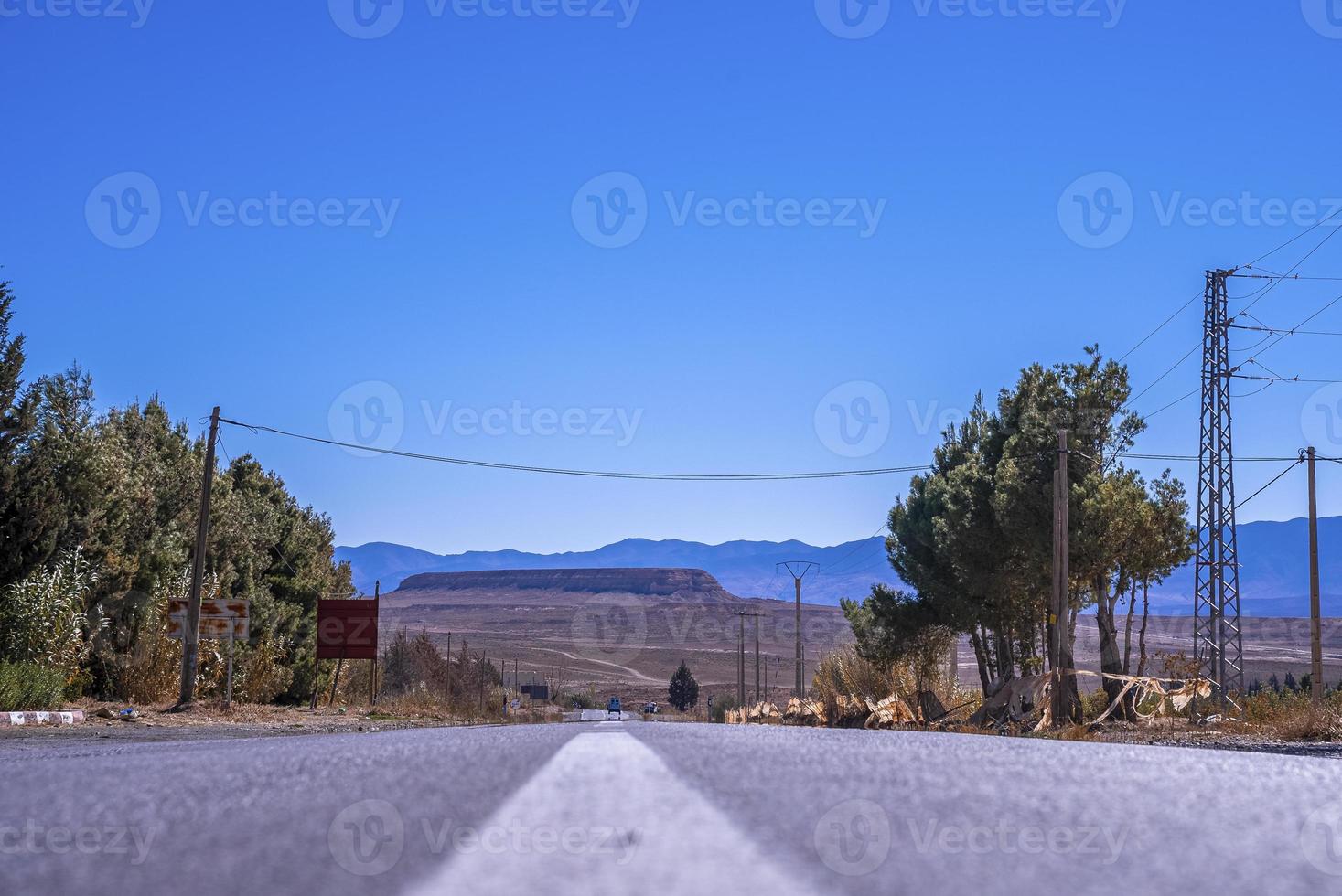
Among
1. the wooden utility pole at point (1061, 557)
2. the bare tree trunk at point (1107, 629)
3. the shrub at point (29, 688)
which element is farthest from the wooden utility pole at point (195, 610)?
the bare tree trunk at point (1107, 629)

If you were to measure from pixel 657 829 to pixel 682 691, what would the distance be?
146982mm

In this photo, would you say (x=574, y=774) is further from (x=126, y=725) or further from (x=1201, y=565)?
(x=1201, y=565)

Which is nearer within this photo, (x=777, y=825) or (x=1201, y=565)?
(x=777, y=825)

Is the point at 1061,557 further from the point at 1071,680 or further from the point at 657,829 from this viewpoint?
the point at 657,829

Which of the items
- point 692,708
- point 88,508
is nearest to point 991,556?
point 88,508

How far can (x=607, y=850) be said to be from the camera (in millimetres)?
2051

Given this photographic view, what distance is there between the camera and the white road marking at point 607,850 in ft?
5.75

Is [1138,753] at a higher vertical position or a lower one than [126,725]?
higher

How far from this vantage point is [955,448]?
4894 centimetres

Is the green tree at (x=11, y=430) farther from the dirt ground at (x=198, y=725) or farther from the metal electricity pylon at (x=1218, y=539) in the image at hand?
the metal electricity pylon at (x=1218, y=539)

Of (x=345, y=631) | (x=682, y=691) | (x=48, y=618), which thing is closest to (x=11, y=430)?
(x=48, y=618)

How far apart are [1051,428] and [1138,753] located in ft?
108

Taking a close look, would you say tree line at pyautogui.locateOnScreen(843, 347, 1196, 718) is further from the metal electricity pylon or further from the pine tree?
the pine tree

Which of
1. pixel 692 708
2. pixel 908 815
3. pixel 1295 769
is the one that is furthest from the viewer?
pixel 692 708
